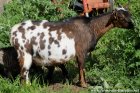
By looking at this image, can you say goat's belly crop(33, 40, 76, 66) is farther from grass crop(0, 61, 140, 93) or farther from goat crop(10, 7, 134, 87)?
grass crop(0, 61, 140, 93)

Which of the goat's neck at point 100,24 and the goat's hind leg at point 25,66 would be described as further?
the goat's neck at point 100,24

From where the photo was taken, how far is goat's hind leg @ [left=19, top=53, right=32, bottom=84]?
32.6 ft

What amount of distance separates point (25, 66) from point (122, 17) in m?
2.21

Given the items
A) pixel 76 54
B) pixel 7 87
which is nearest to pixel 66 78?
pixel 76 54

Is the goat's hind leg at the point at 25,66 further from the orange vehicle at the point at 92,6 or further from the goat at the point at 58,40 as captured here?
the orange vehicle at the point at 92,6

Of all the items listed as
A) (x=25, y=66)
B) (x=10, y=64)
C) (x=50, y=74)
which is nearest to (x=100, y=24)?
(x=50, y=74)

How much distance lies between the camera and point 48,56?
32.5ft

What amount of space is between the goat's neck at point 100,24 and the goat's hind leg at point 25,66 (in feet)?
4.73

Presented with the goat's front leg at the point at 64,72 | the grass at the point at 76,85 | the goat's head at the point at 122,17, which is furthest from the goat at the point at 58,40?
the goat's front leg at the point at 64,72

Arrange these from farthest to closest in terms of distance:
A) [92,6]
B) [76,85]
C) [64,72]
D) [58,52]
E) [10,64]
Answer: [92,6], [10,64], [64,72], [76,85], [58,52]

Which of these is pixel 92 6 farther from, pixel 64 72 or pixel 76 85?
pixel 76 85

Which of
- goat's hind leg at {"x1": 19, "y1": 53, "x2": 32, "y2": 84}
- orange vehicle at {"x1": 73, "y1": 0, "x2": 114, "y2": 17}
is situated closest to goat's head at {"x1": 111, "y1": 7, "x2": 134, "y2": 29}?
goat's hind leg at {"x1": 19, "y1": 53, "x2": 32, "y2": 84}

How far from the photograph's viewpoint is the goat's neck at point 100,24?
10.1m

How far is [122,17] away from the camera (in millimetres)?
9977
